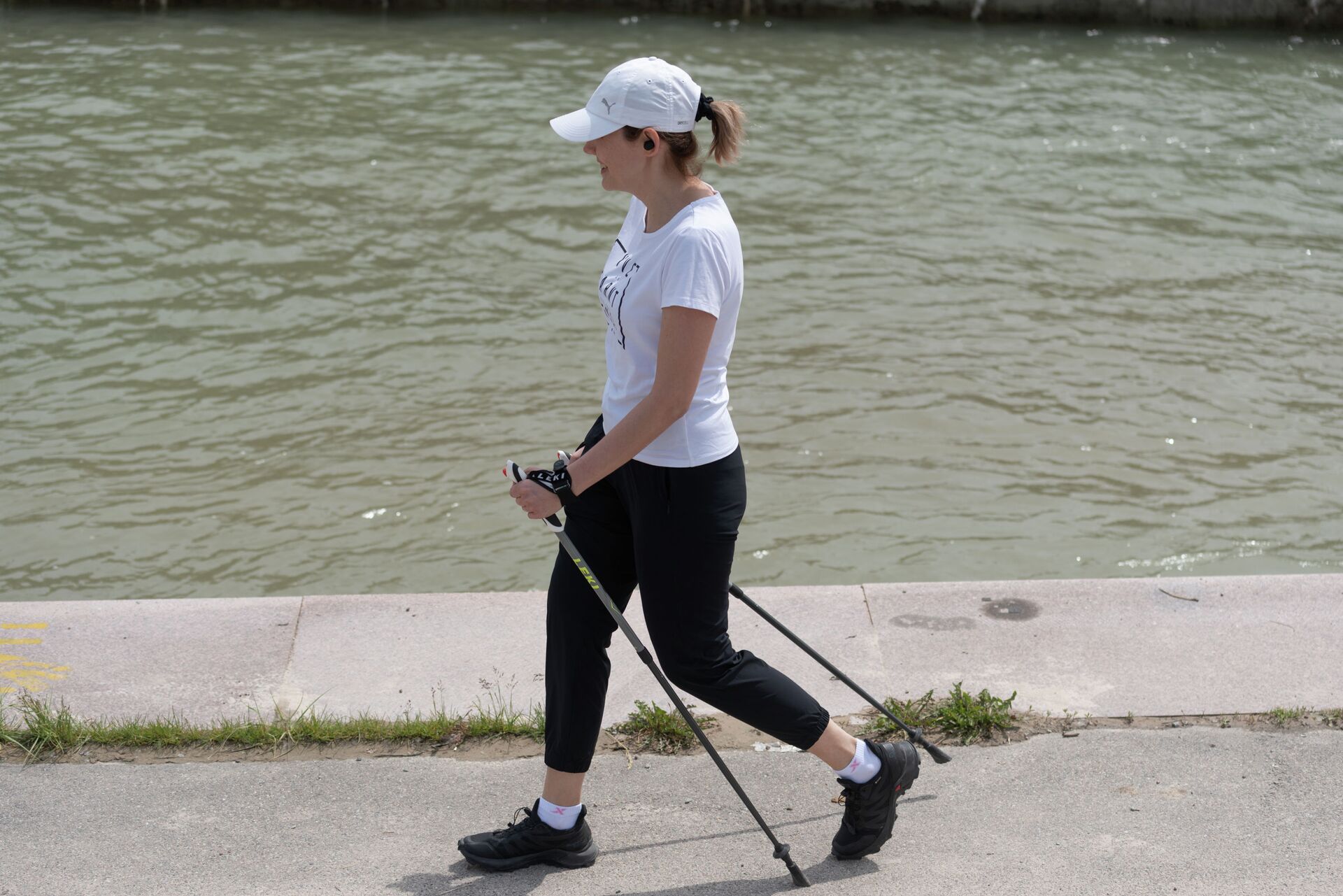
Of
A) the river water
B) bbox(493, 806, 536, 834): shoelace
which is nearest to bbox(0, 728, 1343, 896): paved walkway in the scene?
bbox(493, 806, 536, 834): shoelace

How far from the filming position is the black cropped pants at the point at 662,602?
3.16 meters

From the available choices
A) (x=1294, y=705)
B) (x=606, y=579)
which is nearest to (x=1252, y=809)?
(x=1294, y=705)

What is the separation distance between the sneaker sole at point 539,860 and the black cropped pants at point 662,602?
22 cm

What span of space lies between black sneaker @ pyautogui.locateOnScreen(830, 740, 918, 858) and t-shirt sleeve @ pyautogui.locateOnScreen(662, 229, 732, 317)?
4.16ft

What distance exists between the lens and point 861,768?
339 centimetres

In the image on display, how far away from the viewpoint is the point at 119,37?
604 inches

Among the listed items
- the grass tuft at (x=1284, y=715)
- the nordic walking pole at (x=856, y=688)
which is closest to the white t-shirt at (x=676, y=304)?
the nordic walking pole at (x=856, y=688)

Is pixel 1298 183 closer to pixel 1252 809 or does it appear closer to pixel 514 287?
pixel 514 287

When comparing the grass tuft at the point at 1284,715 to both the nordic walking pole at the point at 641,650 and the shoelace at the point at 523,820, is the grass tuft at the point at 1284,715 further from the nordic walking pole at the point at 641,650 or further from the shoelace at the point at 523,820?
the shoelace at the point at 523,820

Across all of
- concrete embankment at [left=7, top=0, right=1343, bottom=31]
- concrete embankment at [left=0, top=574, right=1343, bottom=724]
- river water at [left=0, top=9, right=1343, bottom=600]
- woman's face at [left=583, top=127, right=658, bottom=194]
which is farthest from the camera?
concrete embankment at [left=7, top=0, right=1343, bottom=31]

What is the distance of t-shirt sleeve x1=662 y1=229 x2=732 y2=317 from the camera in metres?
2.92

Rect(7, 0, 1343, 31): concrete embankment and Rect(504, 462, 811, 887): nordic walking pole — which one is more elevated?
Rect(7, 0, 1343, 31): concrete embankment

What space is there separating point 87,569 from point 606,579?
3624 mm

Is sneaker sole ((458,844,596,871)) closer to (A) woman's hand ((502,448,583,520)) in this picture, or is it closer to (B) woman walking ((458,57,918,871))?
(B) woman walking ((458,57,918,871))
